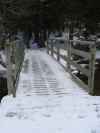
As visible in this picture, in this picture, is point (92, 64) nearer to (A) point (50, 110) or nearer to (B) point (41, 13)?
(A) point (50, 110)

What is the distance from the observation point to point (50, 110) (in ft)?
10.1

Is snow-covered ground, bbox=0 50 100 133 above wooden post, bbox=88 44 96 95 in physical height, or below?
below

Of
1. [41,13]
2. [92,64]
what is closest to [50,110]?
[92,64]

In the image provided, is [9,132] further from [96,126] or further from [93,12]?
[93,12]

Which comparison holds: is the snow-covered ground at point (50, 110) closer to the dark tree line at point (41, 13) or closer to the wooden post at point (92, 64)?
the wooden post at point (92, 64)

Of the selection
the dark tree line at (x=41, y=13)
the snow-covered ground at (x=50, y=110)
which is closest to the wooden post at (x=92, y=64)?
the snow-covered ground at (x=50, y=110)

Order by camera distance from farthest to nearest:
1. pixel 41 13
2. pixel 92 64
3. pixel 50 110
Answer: pixel 41 13 < pixel 92 64 < pixel 50 110

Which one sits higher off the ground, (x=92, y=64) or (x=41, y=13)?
(x=41, y=13)

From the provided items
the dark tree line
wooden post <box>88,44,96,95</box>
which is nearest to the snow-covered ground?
wooden post <box>88,44,96,95</box>

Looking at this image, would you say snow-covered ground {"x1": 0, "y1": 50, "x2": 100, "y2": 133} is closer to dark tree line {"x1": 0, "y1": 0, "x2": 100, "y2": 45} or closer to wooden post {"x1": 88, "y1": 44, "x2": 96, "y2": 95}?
wooden post {"x1": 88, "y1": 44, "x2": 96, "y2": 95}

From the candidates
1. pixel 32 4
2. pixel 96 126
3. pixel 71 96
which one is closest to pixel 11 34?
pixel 32 4

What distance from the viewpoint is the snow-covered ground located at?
2.52 metres

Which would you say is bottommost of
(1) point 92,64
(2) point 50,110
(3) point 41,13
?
(2) point 50,110

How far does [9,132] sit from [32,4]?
13.2 m
